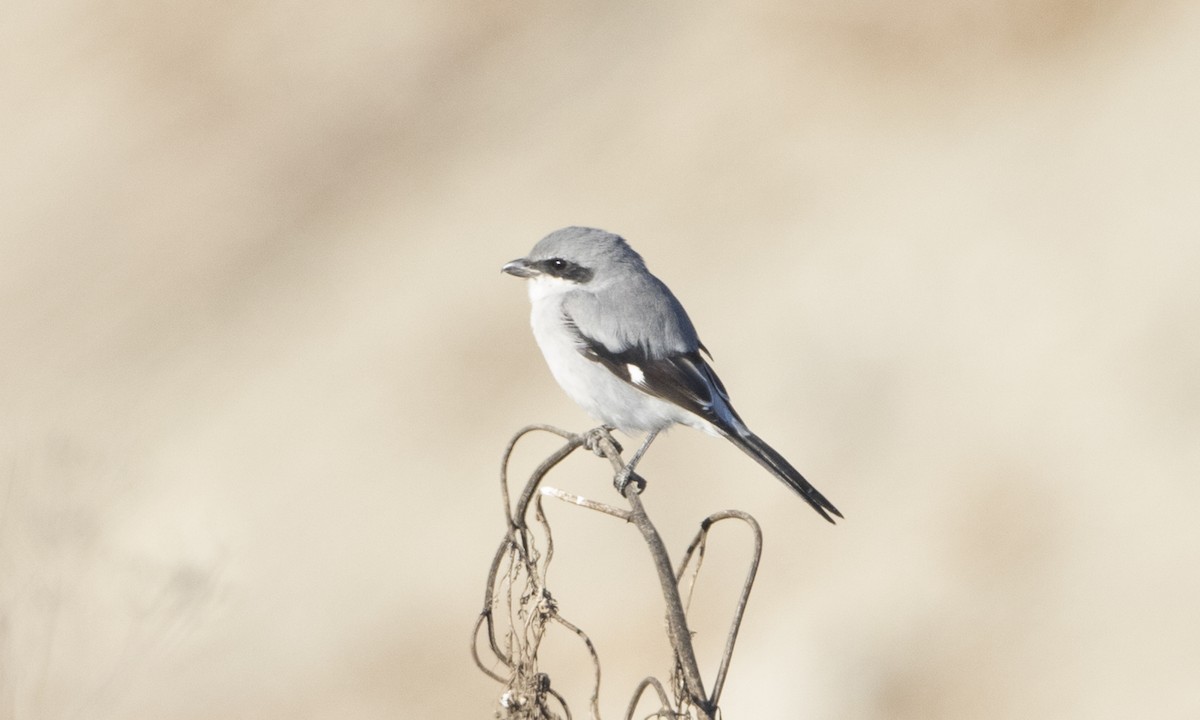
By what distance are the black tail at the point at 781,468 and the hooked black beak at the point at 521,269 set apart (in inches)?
41.8

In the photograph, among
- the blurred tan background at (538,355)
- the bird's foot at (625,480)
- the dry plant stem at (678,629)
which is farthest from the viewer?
the blurred tan background at (538,355)

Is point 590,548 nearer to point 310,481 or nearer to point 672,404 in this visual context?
point 310,481

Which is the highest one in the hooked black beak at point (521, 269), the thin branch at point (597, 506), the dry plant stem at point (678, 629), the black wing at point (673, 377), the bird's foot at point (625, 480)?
the hooked black beak at point (521, 269)

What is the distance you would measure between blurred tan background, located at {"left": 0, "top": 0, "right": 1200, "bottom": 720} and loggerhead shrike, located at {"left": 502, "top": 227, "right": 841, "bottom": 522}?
2.69m

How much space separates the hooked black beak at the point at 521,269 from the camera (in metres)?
5.08

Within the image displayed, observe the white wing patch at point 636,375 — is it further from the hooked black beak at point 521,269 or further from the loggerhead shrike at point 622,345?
the hooked black beak at point 521,269

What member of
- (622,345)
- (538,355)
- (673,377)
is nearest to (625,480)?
(673,377)

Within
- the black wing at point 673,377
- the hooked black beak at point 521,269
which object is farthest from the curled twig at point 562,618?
the hooked black beak at point 521,269

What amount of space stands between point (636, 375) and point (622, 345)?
0.14 metres

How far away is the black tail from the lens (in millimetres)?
3926

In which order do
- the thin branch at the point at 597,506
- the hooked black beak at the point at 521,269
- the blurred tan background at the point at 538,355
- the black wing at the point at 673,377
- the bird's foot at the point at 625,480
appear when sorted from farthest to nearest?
the blurred tan background at the point at 538,355
the hooked black beak at the point at 521,269
the black wing at the point at 673,377
the bird's foot at the point at 625,480
the thin branch at the point at 597,506

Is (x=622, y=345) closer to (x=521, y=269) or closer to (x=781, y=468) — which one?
(x=521, y=269)

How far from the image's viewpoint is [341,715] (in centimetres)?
912

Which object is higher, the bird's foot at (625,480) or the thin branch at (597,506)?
the bird's foot at (625,480)
